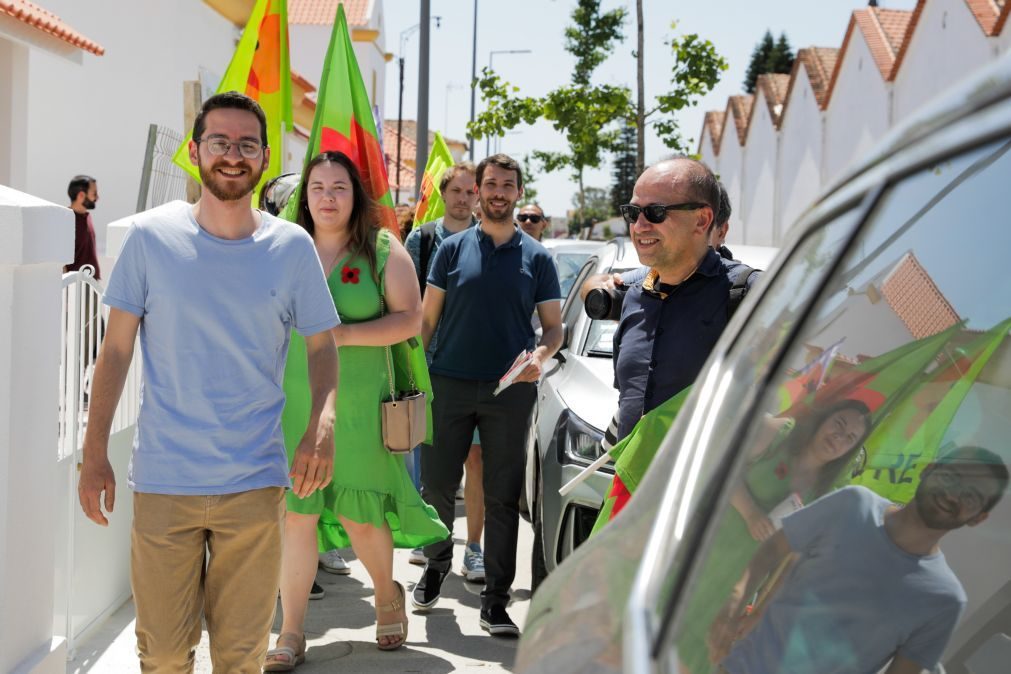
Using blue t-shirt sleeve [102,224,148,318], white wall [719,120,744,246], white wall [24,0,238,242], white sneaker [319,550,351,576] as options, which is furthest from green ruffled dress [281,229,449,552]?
white wall [719,120,744,246]

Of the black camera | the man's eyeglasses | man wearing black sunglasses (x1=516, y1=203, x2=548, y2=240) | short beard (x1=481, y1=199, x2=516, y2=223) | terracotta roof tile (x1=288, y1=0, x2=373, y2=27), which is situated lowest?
the black camera

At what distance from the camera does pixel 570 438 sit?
5.69 metres

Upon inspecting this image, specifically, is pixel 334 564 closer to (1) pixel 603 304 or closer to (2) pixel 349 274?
(2) pixel 349 274

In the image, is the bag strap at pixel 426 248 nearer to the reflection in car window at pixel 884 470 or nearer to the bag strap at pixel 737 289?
the bag strap at pixel 737 289

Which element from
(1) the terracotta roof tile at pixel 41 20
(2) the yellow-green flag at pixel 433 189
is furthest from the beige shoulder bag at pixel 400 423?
(1) the terracotta roof tile at pixel 41 20

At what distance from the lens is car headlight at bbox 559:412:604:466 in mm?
5562

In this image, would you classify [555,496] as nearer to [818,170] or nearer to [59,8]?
[59,8]

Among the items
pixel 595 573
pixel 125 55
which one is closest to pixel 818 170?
pixel 125 55

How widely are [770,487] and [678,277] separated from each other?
87.8 inches

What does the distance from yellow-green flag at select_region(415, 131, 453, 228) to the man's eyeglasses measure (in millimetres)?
6219

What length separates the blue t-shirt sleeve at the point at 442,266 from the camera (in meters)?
6.07

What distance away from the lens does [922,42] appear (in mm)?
30469

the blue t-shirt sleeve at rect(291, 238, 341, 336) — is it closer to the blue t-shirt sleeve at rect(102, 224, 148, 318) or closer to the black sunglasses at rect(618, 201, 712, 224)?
the blue t-shirt sleeve at rect(102, 224, 148, 318)

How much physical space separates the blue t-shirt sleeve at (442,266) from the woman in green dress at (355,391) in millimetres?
837
